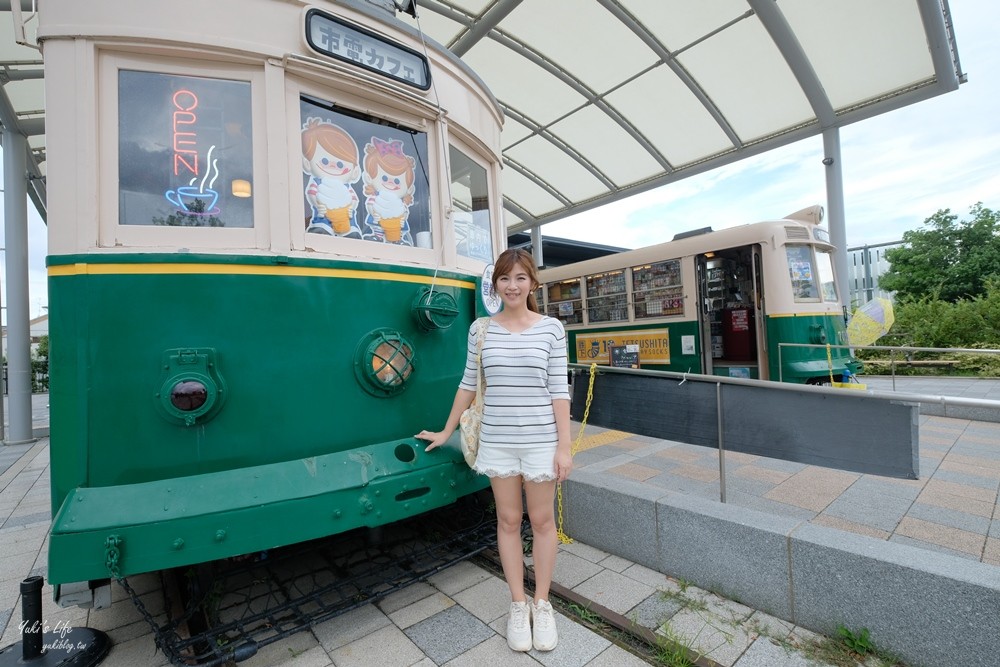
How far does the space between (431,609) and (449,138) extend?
2.65 metres

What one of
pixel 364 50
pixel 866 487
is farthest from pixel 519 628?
pixel 866 487

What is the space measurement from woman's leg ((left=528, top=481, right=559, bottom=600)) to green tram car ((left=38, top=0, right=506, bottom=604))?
0.49 metres

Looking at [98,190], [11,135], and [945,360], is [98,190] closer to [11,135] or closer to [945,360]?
[11,135]

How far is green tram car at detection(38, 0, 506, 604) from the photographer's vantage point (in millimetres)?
2021

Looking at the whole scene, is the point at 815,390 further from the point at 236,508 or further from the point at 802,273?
the point at 802,273

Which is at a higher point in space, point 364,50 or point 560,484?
point 364,50

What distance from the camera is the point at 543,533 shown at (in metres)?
2.28

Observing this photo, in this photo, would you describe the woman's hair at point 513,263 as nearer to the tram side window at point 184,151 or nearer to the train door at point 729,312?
the tram side window at point 184,151

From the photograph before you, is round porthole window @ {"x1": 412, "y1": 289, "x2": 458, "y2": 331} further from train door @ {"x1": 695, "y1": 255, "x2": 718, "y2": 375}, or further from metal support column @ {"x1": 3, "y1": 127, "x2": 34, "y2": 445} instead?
metal support column @ {"x1": 3, "y1": 127, "x2": 34, "y2": 445}

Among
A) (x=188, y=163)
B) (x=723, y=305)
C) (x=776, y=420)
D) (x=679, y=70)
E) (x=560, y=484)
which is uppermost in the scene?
(x=679, y=70)

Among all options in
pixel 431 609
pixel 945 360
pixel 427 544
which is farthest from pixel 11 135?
pixel 945 360

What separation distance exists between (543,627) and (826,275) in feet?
25.2

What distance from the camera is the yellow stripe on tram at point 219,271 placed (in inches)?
80.5

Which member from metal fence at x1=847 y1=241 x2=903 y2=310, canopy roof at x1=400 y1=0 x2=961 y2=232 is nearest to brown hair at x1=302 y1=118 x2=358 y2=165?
canopy roof at x1=400 y1=0 x2=961 y2=232
